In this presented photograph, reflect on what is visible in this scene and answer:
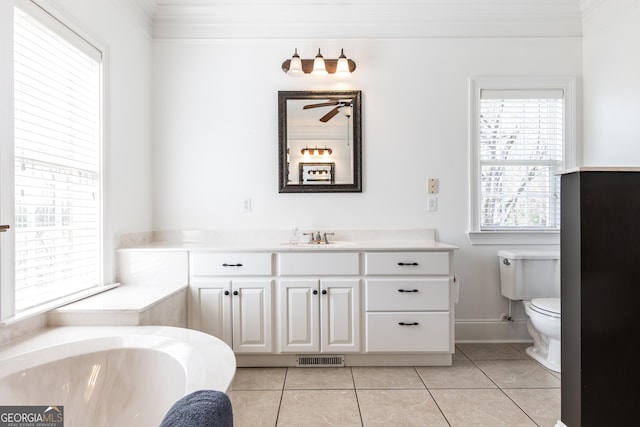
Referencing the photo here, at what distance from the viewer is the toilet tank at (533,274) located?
9.00 ft

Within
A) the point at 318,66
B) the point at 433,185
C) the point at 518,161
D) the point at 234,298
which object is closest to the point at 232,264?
the point at 234,298

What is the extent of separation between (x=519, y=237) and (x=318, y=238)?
5.50 feet

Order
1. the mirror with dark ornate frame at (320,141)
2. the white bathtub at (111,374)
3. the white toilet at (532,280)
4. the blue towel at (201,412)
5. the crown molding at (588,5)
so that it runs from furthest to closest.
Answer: the mirror with dark ornate frame at (320,141), the crown molding at (588,5), the white toilet at (532,280), the white bathtub at (111,374), the blue towel at (201,412)

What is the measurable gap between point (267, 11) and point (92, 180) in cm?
186

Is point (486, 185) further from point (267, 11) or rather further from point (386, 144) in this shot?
point (267, 11)

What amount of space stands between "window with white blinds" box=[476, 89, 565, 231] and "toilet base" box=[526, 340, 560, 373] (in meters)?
0.92

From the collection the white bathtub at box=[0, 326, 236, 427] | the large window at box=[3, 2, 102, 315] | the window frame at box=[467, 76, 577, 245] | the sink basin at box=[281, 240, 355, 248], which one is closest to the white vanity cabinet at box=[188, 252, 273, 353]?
the sink basin at box=[281, 240, 355, 248]

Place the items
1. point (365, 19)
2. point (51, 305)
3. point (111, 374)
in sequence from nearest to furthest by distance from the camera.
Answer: point (111, 374) < point (51, 305) < point (365, 19)

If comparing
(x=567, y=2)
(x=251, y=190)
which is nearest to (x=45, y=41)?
(x=251, y=190)

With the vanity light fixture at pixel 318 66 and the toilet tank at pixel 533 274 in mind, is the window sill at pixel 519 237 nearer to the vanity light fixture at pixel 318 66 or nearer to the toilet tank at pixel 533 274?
the toilet tank at pixel 533 274

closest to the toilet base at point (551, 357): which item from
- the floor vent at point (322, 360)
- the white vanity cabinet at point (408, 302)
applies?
the white vanity cabinet at point (408, 302)

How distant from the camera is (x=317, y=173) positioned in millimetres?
2932

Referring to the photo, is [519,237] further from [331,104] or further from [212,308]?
[212,308]

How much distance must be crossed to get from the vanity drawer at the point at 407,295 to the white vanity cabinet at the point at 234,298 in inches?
28.4
